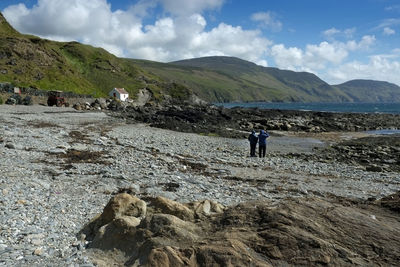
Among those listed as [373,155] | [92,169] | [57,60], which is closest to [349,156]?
[373,155]

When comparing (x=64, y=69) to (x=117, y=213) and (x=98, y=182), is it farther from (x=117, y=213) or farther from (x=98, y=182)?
(x=117, y=213)

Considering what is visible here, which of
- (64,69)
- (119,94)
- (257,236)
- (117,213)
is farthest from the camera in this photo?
(119,94)

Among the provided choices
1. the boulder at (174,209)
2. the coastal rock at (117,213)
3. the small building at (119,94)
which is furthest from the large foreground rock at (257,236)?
the small building at (119,94)

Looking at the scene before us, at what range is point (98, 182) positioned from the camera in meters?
14.4

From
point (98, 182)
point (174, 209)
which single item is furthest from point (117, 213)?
point (98, 182)

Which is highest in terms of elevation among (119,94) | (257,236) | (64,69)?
(64,69)

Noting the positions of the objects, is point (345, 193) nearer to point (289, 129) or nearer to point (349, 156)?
point (349, 156)

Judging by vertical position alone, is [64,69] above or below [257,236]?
above

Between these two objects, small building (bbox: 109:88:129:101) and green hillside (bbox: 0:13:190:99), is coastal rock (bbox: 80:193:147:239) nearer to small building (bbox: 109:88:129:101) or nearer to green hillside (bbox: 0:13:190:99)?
green hillside (bbox: 0:13:190:99)

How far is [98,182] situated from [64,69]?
9857cm

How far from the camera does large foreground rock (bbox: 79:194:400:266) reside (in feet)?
20.3

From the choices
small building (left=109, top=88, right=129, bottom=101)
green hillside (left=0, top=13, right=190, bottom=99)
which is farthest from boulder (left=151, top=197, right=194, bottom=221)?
small building (left=109, top=88, right=129, bottom=101)

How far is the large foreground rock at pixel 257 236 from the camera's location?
6.18 metres

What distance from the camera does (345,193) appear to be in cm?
1767
